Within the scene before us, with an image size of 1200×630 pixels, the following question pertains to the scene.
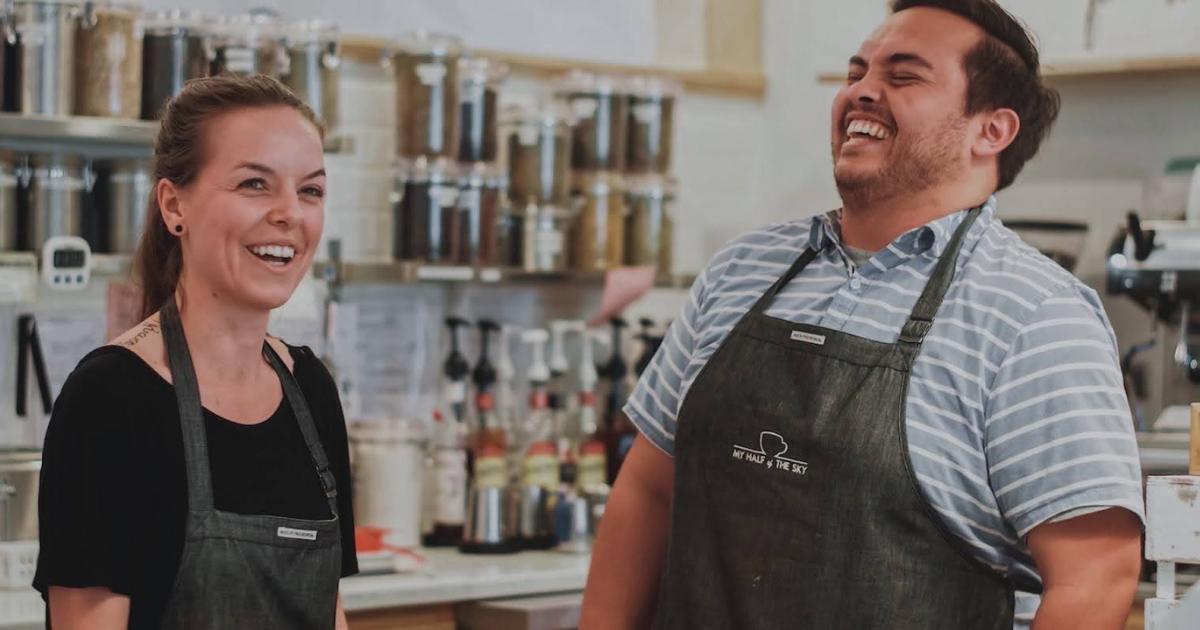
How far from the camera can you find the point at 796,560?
1837mm

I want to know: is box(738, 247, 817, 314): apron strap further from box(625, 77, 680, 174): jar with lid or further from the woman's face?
box(625, 77, 680, 174): jar with lid

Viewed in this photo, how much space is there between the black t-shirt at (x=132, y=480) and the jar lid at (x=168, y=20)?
1655mm

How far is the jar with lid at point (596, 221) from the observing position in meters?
3.81

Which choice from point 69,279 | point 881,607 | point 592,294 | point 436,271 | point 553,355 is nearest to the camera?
point 881,607

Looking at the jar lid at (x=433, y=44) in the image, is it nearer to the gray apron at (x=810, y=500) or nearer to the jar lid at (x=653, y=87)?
the jar lid at (x=653, y=87)

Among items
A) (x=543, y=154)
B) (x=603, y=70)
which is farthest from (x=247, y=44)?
(x=603, y=70)

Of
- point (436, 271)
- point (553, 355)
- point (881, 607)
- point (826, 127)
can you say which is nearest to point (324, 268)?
point (436, 271)

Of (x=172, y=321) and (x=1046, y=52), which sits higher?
(x=1046, y=52)

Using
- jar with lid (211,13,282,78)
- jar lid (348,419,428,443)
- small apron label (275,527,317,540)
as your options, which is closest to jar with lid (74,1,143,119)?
jar with lid (211,13,282,78)

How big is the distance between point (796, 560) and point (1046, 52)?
254cm

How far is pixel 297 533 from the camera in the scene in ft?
5.80

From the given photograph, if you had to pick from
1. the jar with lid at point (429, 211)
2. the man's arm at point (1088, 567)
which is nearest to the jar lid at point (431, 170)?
the jar with lid at point (429, 211)

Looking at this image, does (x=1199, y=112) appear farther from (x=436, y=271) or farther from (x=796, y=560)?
(x=796, y=560)

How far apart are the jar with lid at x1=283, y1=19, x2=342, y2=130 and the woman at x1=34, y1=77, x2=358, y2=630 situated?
1518 millimetres
